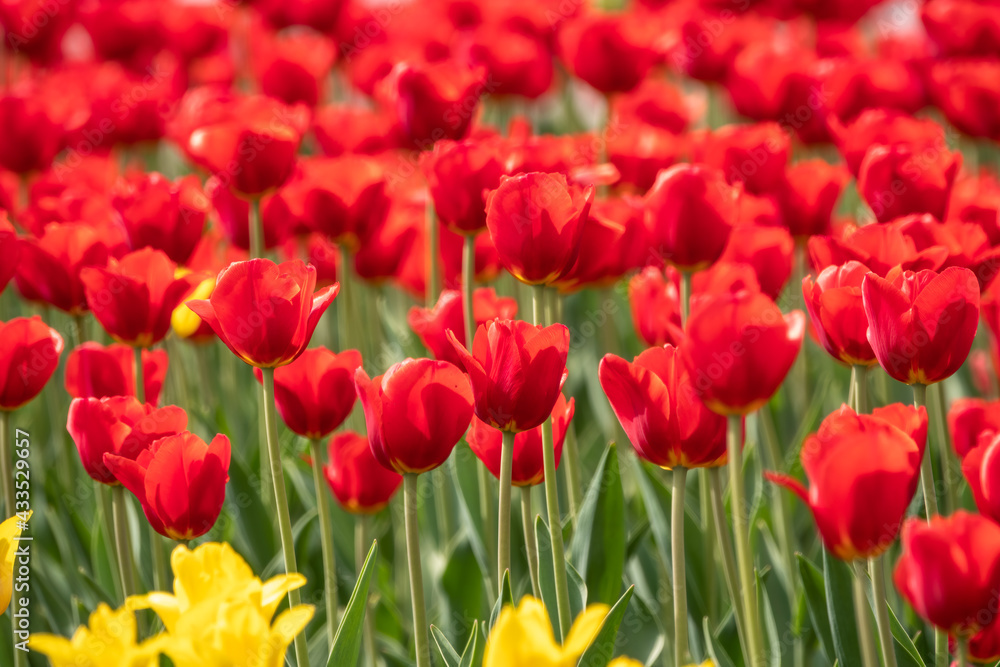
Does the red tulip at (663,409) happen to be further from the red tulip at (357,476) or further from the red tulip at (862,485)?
the red tulip at (357,476)

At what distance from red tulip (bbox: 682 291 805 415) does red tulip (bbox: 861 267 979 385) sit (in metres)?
0.13

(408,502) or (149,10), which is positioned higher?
(149,10)

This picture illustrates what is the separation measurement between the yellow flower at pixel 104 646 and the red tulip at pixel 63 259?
0.81 metres

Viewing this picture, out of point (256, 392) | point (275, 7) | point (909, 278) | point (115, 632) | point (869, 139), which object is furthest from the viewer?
point (275, 7)

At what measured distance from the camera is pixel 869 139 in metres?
1.60

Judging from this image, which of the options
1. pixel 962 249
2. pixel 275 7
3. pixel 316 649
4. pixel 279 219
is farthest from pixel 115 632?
pixel 275 7

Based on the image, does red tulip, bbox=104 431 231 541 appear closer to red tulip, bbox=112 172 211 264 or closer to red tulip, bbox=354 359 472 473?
red tulip, bbox=354 359 472 473

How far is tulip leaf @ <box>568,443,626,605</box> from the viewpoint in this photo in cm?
125

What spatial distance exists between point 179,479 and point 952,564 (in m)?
0.63

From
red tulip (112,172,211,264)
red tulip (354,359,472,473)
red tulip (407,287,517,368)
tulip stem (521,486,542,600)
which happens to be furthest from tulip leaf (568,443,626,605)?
red tulip (112,172,211,264)

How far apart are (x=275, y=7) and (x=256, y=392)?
1.42 m

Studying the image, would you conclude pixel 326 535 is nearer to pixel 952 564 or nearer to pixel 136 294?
pixel 136 294

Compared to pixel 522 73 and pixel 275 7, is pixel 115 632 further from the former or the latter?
pixel 275 7

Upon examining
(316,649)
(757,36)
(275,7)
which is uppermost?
(275,7)
